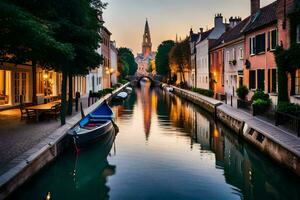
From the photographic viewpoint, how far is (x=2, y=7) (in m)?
8.67

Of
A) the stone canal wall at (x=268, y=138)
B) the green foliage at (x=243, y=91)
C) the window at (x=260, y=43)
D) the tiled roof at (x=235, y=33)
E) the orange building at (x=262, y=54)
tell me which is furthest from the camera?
the tiled roof at (x=235, y=33)

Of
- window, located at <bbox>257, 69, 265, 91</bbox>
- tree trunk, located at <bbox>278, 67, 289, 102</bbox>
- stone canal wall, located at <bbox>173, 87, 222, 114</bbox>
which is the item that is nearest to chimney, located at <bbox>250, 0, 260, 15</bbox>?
stone canal wall, located at <bbox>173, 87, 222, 114</bbox>

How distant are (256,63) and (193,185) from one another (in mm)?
19051

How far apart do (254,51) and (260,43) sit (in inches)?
62.7

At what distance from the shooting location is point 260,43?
28562mm

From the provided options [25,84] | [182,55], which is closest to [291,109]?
[25,84]

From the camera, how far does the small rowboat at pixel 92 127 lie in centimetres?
1747

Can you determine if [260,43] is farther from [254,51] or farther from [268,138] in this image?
[268,138]

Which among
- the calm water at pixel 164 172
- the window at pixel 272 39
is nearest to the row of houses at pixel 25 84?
the calm water at pixel 164 172

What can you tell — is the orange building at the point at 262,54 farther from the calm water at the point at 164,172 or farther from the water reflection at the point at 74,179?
the water reflection at the point at 74,179

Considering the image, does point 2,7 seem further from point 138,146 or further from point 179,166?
point 138,146

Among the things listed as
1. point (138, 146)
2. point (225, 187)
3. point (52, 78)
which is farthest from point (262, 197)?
point (52, 78)

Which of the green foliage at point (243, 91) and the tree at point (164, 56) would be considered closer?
A: the green foliage at point (243, 91)

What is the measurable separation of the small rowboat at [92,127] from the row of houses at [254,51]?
11612mm
